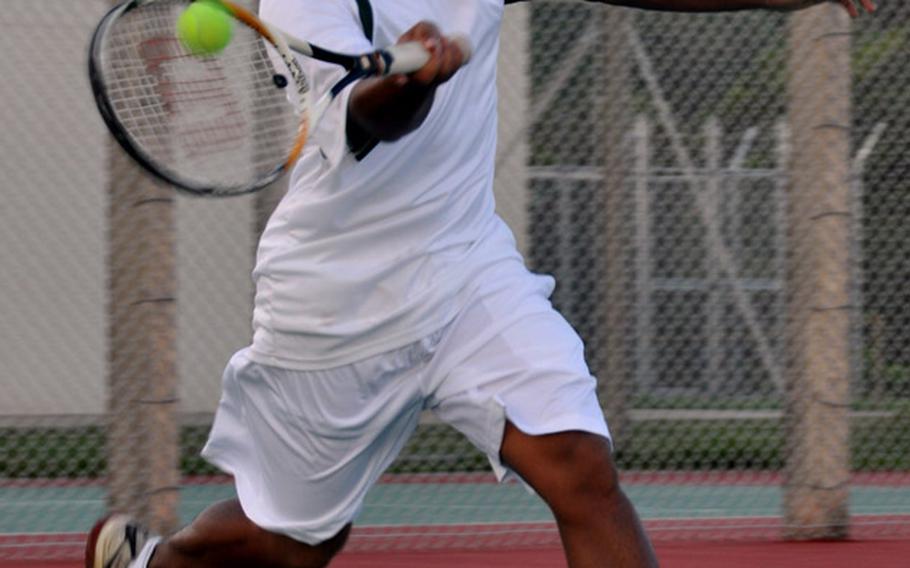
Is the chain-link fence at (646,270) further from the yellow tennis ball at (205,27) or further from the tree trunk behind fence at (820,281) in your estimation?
the yellow tennis ball at (205,27)

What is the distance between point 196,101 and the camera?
3111 millimetres

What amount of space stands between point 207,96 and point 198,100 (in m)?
0.02

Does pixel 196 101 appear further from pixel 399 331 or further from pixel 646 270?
pixel 646 270

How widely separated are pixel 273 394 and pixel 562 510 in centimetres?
64

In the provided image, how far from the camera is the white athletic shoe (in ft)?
12.7

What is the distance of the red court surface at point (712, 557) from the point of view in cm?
568

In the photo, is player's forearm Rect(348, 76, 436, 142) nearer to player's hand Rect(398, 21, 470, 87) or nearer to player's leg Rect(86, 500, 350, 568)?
player's hand Rect(398, 21, 470, 87)

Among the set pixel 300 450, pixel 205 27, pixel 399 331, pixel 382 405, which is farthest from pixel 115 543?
pixel 205 27

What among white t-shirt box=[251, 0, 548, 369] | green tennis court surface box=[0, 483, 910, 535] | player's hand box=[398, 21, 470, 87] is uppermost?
player's hand box=[398, 21, 470, 87]

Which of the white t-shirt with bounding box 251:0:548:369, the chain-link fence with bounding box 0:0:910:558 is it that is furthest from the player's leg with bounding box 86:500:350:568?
the chain-link fence with bounding box 0:0:910:558

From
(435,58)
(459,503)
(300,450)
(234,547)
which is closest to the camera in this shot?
(435,58)

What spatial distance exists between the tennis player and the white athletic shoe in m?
0.44

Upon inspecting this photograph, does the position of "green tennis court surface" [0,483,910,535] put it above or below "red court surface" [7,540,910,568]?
below

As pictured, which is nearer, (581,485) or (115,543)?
(581,485)
